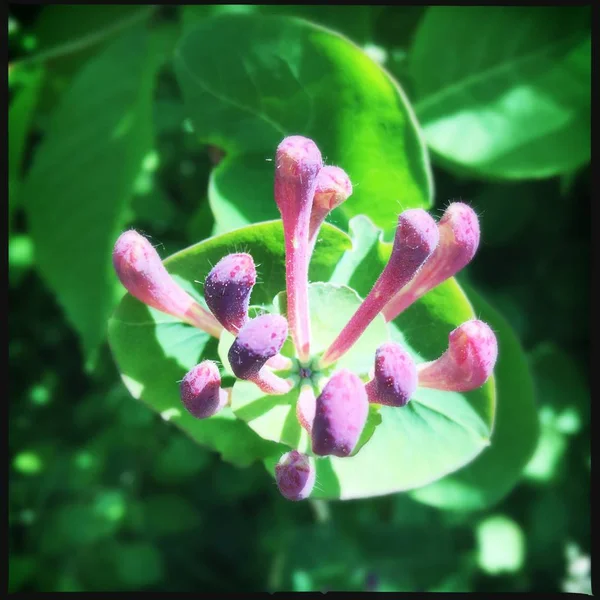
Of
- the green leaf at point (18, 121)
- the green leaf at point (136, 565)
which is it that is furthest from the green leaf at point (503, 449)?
the green leaf at point (18, 121)

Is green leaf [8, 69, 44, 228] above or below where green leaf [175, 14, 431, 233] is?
below

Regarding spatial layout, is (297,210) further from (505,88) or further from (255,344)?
(505,88)

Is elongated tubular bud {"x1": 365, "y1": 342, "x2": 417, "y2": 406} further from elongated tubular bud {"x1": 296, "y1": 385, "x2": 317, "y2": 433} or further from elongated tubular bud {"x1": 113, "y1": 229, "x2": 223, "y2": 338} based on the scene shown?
elongated tubular bud {"x1": 113, "y1": 229, "x2": 223, "y2": 338}

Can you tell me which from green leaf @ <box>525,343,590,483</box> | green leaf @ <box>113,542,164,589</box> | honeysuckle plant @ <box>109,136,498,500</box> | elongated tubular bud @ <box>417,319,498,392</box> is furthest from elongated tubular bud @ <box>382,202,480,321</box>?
green leaf @ <box>113,542,164,589</box>

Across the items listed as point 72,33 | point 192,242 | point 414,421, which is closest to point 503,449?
point 414,421

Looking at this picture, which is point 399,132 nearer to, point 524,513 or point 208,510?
point 524,513

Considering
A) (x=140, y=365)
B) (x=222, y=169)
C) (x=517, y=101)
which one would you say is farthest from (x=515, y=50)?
(x=140, y=365)

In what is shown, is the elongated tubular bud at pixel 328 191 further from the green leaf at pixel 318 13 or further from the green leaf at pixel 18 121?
the green leaf at pixel 18 121
